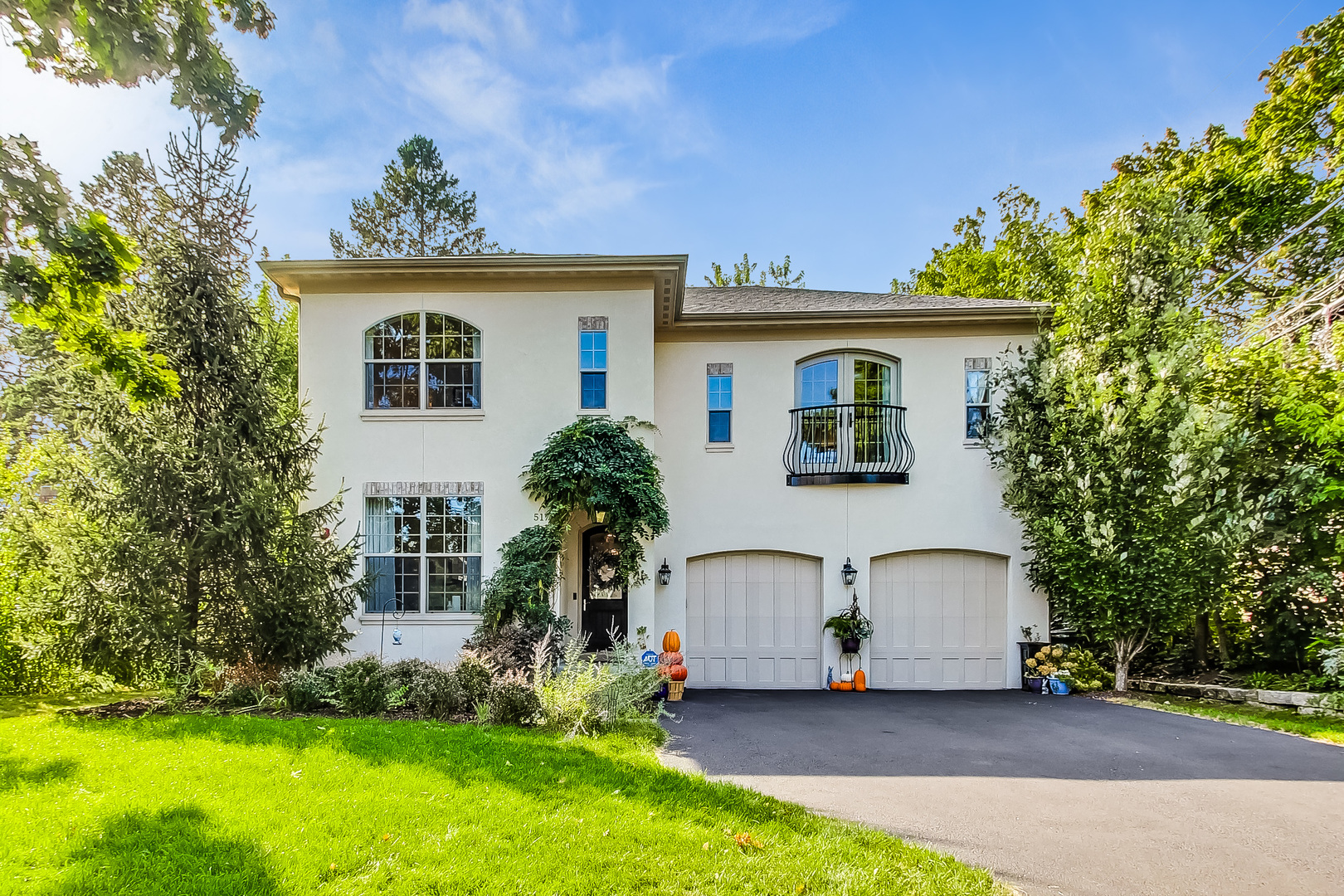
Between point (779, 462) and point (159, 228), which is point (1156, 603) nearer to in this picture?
point (779, 462)

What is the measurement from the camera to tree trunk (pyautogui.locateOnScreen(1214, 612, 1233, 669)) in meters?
9.86

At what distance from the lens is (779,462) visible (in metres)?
10.8

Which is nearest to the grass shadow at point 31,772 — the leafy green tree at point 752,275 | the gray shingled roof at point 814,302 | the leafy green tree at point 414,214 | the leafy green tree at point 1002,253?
the gray shingled roof at point 814,302

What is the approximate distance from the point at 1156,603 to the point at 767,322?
6954 millimetres

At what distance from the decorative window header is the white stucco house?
35 mm

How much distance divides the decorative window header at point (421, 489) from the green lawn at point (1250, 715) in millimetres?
9934

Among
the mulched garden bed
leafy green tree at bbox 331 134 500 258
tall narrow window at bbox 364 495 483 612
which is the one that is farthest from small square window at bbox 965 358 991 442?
leafy green tree at bbox 331 134 500 258

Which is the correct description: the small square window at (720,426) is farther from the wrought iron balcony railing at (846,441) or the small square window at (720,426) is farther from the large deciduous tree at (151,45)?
the large deciduous tree at (151,45)

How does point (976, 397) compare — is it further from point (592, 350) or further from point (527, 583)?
point (527, 583)

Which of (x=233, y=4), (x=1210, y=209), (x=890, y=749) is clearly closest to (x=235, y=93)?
(x=233, y=4)

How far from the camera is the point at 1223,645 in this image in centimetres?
991

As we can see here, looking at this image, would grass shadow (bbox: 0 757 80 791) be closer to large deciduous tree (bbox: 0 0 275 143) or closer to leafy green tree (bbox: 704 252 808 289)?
large deciduous tree (bbox: 0 0 275 143)

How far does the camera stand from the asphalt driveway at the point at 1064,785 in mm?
4094

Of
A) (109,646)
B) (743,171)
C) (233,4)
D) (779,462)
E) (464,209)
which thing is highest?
(464,209)
